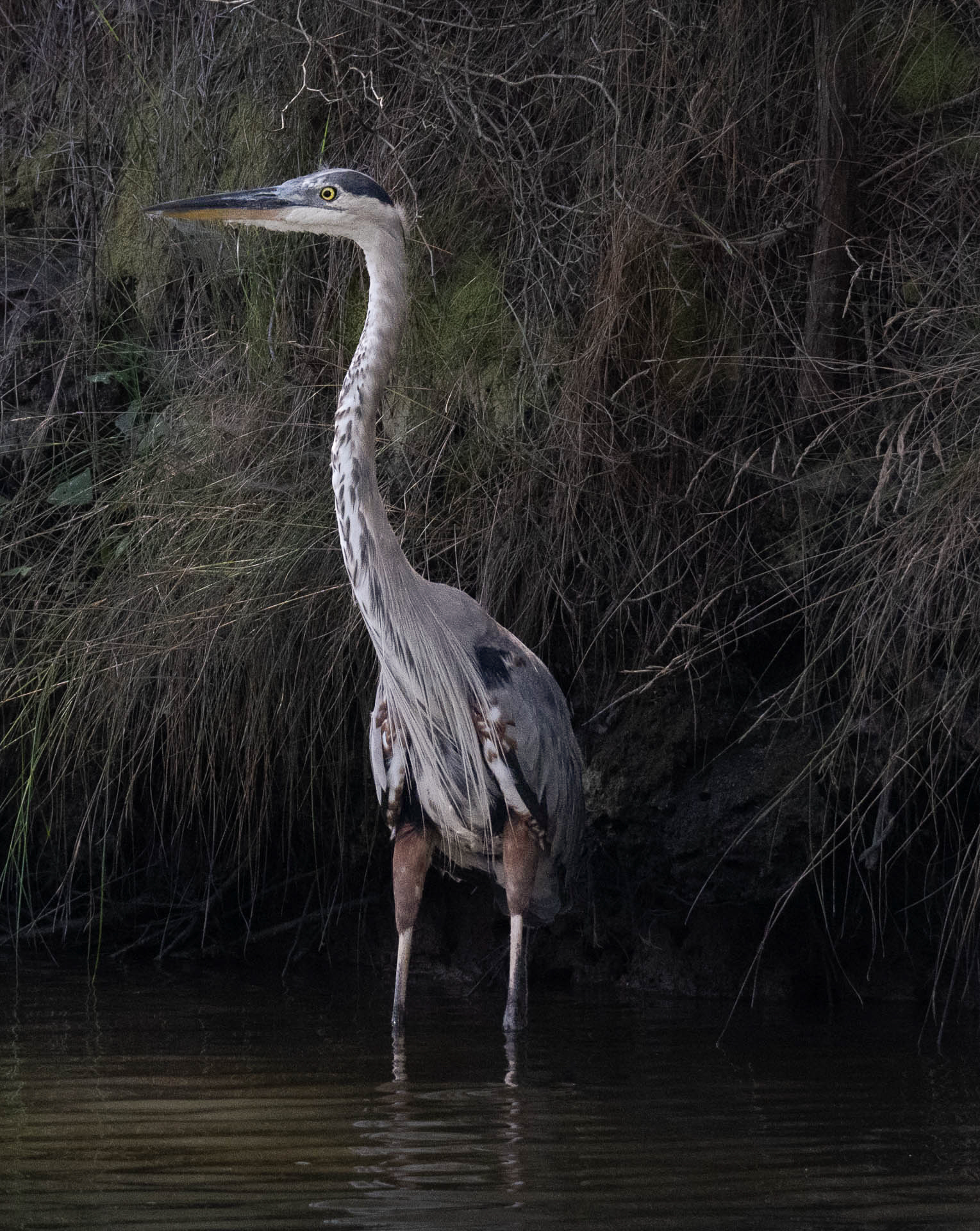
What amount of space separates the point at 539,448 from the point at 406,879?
1.51 m

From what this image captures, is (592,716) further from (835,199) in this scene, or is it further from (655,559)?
(835,199)

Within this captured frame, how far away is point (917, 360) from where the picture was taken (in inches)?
204

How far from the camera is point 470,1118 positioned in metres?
3.63

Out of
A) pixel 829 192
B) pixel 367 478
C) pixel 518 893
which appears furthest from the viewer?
pixel 829 192

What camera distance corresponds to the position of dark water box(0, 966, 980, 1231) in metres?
2.88

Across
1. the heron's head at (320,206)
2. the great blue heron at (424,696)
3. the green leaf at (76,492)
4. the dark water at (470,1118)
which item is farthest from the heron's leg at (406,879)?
the green leaf at (76,492)

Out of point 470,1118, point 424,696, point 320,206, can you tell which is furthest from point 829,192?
point 470,1118

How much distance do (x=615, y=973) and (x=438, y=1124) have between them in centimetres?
268

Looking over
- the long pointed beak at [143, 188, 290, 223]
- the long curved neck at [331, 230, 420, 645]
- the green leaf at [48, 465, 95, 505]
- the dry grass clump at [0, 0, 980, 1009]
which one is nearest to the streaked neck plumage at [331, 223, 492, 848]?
the long curved neck at [331, 230, 420, 645]

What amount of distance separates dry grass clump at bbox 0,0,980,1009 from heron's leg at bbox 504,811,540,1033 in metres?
0.61

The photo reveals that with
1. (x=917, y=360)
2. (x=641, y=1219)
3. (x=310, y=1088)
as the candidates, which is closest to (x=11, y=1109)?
(x=310, y=1088)

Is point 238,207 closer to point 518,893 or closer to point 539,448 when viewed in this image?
point 539,448

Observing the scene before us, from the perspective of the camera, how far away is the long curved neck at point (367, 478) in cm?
494

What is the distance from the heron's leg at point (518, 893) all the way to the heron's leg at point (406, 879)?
26 centimetres
